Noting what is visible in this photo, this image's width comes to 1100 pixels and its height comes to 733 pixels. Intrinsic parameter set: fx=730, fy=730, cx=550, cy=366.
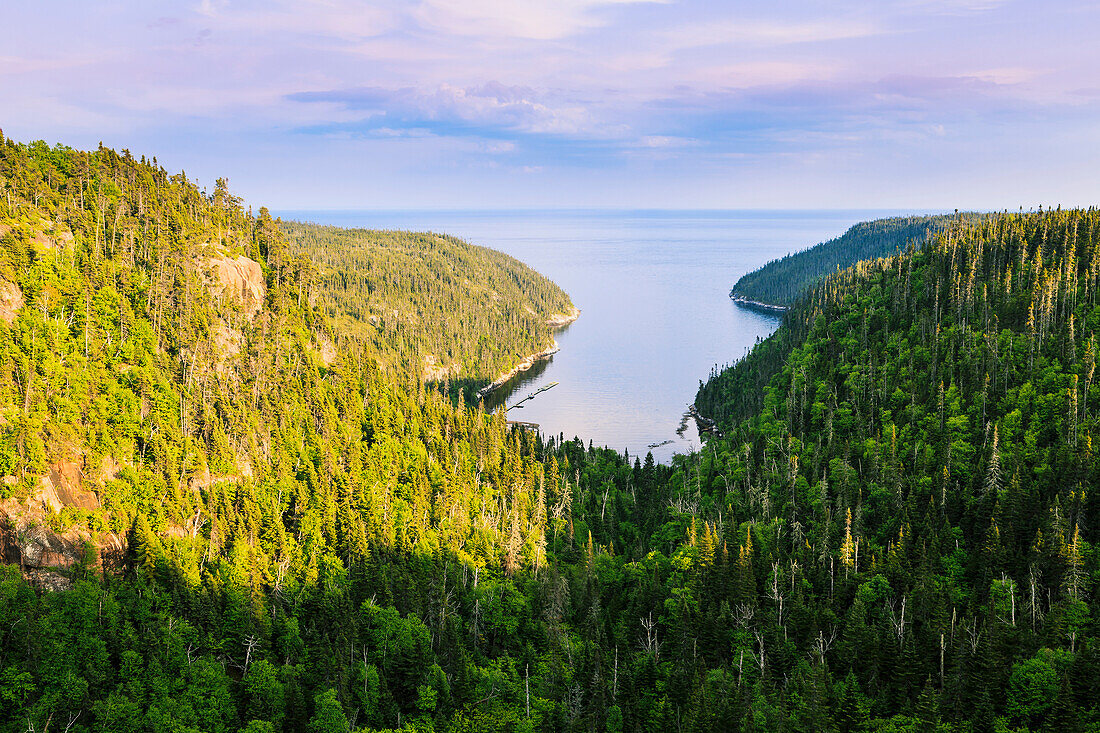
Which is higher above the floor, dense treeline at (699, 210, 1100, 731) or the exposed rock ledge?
the exposed rock ledge

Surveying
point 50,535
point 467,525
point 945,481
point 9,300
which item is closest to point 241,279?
point 9,300

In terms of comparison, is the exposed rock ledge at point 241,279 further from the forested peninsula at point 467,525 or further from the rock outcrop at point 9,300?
the rock outcrop at point 9,300

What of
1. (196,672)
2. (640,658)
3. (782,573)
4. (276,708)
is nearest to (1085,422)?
(782,573)

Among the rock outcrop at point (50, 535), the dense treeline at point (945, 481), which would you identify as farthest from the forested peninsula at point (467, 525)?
the dense treeline at point (945, 481)

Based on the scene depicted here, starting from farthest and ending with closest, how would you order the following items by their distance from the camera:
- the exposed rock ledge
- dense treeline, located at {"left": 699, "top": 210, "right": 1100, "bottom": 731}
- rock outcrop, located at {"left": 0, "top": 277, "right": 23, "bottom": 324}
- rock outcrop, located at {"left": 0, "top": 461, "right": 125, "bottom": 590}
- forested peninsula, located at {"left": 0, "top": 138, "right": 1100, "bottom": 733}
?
the exposed rock ledge → rock outcrop, located at {"left": 0, "top": 277, "right": 23, "bottom": 324} → rock outcrop, located at {"left": 0, "top": 461, "right": 125, "bottom": 590} → dense treeline, located at {"left": 699, "top": 210, "right": 1100, "bottom": 731} → forested peninsula, located at {"left": 0, "top": 138, "right": 1100, "bottom": 733}

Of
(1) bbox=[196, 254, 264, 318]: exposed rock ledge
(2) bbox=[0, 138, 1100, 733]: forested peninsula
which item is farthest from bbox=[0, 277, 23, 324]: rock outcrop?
(1) bbox=[196, 254, 264, 318]: exposed rock ledge

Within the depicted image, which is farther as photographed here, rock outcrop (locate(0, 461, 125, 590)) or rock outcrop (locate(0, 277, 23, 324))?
rock outcrop (locate(0, 277, 23, 324))

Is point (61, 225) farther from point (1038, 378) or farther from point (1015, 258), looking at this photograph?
point (1015, 258)

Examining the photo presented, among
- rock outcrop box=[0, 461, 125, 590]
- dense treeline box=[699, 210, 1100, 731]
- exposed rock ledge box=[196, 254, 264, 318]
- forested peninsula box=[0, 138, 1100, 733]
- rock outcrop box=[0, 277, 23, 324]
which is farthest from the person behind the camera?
exposed rock ledge box=[196, 254, 264, 318]

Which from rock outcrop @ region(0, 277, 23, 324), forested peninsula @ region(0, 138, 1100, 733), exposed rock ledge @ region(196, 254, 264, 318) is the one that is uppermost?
exposed rock ledge @ region(196, 254, 264, 318)

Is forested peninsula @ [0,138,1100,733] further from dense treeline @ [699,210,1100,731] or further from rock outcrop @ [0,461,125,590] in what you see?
dense treeline @ [699,210,1100,731]
